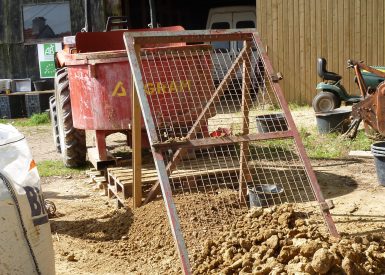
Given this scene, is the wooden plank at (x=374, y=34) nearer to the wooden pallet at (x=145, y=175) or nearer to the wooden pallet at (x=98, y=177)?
the wooden pallet at (x=145, y=175)

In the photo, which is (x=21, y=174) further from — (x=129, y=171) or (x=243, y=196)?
(x=129, y=171)

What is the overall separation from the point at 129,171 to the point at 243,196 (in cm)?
135

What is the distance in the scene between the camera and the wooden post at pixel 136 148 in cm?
491

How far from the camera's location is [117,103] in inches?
261

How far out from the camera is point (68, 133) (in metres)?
7.93

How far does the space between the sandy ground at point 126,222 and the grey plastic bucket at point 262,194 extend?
0.55m

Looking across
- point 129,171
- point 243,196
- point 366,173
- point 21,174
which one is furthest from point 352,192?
point 21,174

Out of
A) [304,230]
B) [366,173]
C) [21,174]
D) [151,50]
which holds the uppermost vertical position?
[151,50]

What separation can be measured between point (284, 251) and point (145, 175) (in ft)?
9.50

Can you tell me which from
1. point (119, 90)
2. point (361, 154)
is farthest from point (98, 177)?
point (361, 154)

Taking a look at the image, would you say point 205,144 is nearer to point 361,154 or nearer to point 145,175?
point 145,175

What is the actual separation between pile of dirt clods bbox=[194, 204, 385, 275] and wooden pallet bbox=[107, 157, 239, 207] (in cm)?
161

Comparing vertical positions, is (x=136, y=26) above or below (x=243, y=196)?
above

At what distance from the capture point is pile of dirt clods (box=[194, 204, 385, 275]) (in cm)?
328
